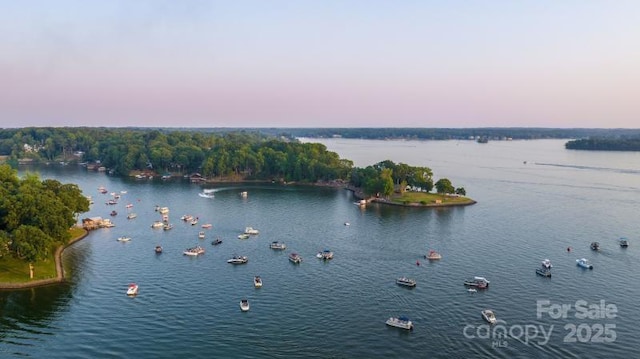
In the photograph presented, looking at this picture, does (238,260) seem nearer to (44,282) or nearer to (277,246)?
(277,246)

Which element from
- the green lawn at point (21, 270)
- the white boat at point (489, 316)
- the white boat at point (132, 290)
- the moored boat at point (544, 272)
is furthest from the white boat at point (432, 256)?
the green lawn at point (21, 270)

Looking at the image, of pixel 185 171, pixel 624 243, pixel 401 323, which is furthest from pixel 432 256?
pixel 185 171

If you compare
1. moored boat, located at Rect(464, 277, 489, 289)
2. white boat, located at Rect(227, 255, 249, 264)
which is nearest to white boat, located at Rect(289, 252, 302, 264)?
white boat, located at Rect(227, 255, 249, 264)

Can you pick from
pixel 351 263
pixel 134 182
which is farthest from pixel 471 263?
pixel 134 182

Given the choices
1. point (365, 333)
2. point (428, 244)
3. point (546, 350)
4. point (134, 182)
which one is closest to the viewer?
point (546, 350)

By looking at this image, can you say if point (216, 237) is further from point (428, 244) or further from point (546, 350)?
point (546, 350)

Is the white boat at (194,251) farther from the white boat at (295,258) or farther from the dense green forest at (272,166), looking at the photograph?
the dense green forest at (272,166)
